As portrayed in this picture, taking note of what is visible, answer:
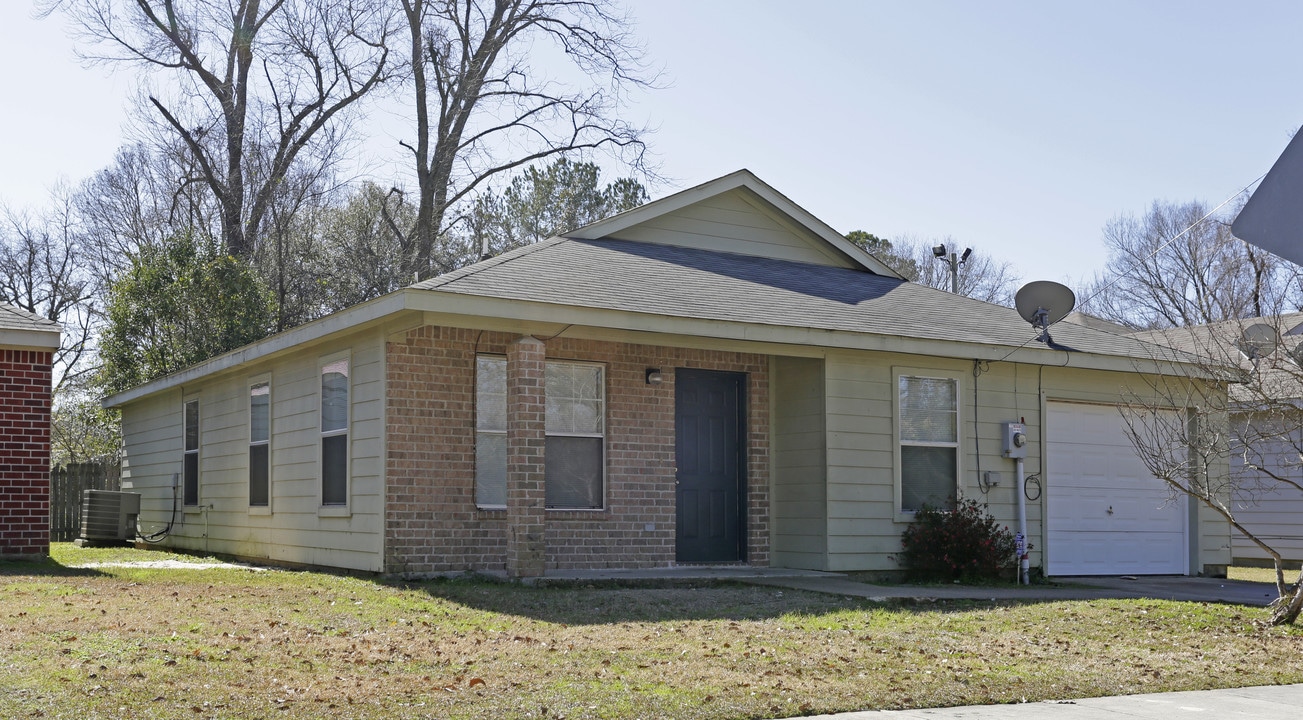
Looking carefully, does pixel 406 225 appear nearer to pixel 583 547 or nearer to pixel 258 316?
pixel 258 316

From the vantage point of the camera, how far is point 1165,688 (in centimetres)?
708

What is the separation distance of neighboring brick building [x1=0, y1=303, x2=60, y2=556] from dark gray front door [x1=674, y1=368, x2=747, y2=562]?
7.21 meters

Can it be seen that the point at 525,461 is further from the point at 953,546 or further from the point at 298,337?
the point at 953,546

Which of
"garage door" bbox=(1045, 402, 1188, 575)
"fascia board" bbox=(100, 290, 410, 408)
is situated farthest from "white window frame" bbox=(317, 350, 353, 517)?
"garage door" bbox=(1045, 402, 1188, 575)

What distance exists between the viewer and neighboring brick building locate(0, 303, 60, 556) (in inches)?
544

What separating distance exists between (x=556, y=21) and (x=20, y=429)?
1711 cm

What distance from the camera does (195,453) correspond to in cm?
1703

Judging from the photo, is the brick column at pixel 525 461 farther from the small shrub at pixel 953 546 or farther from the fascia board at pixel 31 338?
the fascia board at pixel 31 338

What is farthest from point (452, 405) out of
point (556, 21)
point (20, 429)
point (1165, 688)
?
point (556, 21)

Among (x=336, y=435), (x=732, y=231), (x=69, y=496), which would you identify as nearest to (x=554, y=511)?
(x=336, y=435)

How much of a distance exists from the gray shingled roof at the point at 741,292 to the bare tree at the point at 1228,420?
2.36ft

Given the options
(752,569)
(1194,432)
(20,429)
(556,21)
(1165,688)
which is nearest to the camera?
(1165,688)

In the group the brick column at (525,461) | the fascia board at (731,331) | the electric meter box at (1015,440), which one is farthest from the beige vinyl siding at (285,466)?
the electric meter box at (1015,440)

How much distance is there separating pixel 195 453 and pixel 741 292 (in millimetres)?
8475
